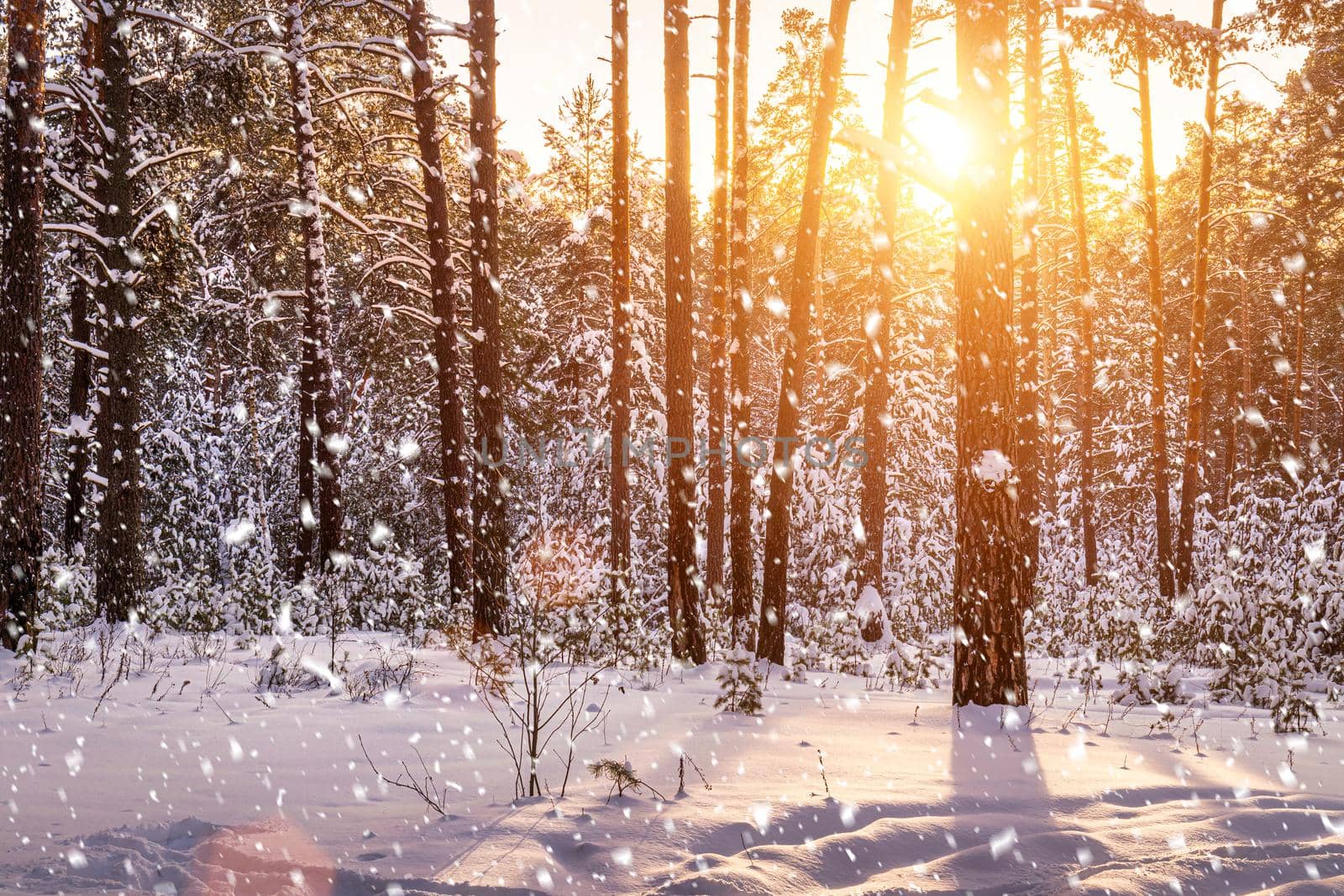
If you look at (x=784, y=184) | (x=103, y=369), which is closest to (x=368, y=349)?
(x=103, y=369)

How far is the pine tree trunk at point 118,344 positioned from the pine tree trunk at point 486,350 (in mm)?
4634

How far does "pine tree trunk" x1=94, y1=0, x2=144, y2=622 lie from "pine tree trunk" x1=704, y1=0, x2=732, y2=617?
779 cm

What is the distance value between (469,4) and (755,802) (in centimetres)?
1104

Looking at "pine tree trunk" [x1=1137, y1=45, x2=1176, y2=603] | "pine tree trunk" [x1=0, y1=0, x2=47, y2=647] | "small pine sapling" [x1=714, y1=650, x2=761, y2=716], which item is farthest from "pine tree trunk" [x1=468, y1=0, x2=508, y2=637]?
"pine tree trunk" [x1=1137, y1=45, x2=1176, y2=603]

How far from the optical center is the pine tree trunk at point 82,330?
11.7 metres

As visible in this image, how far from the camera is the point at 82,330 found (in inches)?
619

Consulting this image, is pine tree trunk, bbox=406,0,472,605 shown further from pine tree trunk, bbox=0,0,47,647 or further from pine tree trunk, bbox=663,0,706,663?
pine tree trunk, bbox=0,0,47,647

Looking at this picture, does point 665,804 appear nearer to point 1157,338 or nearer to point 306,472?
point 306,472

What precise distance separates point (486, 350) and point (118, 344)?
4.98 metres

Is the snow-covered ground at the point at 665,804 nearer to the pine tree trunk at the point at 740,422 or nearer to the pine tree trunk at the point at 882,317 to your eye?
the pine tree trunk at the point at 740,422

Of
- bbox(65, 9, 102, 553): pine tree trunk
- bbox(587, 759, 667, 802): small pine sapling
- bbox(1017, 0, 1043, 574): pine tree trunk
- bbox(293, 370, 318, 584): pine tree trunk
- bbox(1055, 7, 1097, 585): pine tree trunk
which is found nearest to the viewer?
bbox(587, 759, 667, 802): small pine sapling

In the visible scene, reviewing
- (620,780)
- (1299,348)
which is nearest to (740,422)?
(620,780)

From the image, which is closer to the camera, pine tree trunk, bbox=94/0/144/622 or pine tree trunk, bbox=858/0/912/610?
pine tree trunk, bbox=94/0/144/622

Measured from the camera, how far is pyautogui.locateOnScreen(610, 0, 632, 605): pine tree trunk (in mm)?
11719
